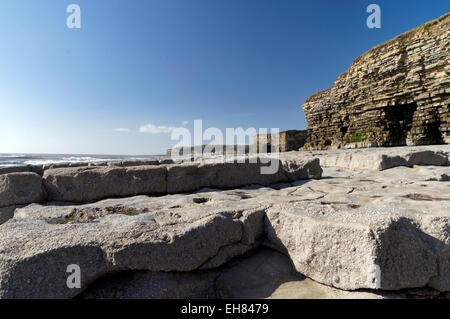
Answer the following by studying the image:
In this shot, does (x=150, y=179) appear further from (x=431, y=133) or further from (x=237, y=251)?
(x=431, y=133)

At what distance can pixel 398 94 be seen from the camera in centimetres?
1121

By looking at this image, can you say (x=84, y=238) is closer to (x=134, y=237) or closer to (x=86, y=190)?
(x=134, y=237)

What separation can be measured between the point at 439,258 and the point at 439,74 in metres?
12.2

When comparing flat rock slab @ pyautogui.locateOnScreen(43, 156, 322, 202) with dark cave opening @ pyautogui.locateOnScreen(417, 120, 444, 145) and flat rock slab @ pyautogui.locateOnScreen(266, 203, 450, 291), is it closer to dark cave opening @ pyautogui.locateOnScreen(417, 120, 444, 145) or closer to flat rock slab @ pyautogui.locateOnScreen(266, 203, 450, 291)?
flat rock slab @ pyautogui.locateOnScreen(266, 203, 450, 291)

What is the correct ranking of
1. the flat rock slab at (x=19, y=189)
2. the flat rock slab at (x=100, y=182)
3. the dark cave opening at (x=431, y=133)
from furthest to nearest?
the dark cave opening at (x=431, y=133) < the flat rock slab at (x=100, y=182) < the flat rock slab at (x=19, y=189)

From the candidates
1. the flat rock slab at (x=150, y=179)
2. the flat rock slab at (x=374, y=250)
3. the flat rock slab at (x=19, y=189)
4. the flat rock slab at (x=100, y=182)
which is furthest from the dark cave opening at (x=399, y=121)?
the flat rock slab at (x=19, y=189)

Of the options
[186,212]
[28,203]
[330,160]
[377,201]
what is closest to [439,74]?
[330,160]

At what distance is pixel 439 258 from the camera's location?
1.33 meters

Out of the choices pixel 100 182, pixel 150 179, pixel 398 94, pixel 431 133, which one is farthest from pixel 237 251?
pixel 398 94

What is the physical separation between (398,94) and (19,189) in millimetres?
14767

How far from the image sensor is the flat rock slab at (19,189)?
2.48 metres

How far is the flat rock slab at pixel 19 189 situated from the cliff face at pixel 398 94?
44.0 ft

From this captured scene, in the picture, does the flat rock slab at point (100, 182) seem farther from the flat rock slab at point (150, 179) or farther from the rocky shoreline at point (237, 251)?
the rocky shoreline at point (237, 251)

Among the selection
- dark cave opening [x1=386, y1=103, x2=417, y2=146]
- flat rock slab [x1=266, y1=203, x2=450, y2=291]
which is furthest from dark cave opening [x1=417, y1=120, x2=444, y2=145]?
flat rock slab [x1=266, y1=203, x2=450, y2=291]
